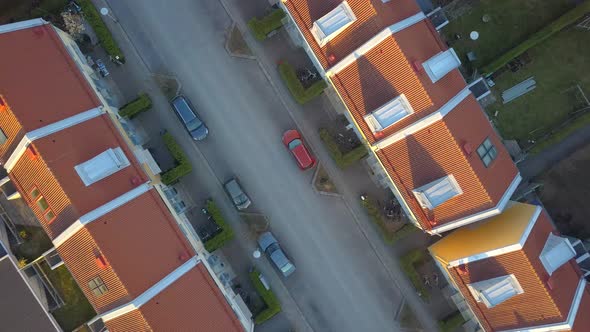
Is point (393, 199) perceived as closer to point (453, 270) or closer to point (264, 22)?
point (453, 270)

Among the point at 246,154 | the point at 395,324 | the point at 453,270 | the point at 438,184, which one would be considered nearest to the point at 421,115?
the point at 438,184

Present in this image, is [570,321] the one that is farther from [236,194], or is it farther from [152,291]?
[152,291]

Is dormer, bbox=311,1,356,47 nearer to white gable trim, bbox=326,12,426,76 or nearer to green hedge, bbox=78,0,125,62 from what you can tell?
white gable trim, bbox=326,12,426,76

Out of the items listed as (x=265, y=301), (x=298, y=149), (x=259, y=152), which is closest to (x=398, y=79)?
(x=298, y=149)

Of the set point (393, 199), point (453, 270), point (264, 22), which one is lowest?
point (453, 270)

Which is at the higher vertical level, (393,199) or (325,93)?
(325,93)

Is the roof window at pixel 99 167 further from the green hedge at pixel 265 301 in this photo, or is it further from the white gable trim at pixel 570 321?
the white gable trim at pixel 570 321
